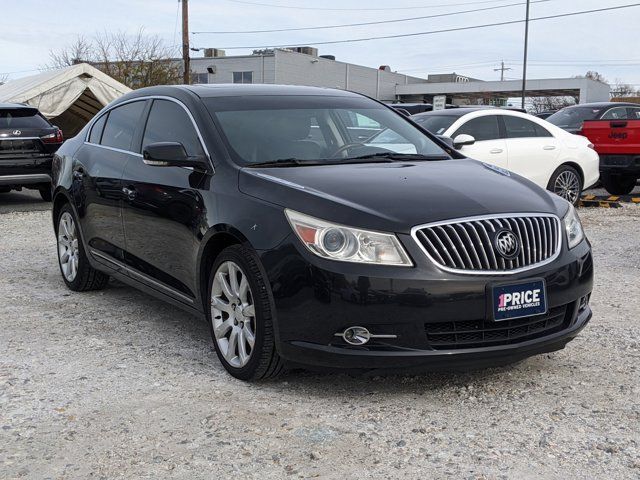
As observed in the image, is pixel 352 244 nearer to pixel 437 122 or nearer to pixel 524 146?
pixel 437 122

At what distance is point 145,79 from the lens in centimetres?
4278

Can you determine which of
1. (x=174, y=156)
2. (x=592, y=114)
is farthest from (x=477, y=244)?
(x=592, y=114)

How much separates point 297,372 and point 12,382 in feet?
5.03

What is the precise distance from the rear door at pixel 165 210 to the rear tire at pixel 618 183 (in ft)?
35.9

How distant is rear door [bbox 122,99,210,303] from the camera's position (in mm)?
4582

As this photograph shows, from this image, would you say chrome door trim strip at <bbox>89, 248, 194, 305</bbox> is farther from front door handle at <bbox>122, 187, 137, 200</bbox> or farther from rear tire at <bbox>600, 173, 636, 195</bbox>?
rear tire at <bbox>600, 173, 636, 195</bbox>

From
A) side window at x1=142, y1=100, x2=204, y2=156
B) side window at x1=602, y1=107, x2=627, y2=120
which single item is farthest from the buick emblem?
side window at x1=602, y1=107, x2=627, y2=120

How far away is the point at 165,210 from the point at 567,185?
8304 mm

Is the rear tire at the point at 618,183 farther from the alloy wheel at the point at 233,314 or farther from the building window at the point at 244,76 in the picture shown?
the building window at the point at 244,76

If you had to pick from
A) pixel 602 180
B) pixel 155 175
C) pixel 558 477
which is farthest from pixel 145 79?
pixel 558 477

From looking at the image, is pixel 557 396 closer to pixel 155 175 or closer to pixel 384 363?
pixel 384 363

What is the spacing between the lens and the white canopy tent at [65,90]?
17094 mm

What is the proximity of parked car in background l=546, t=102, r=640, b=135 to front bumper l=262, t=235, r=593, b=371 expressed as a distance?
10739 mm

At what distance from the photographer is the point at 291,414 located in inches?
147
